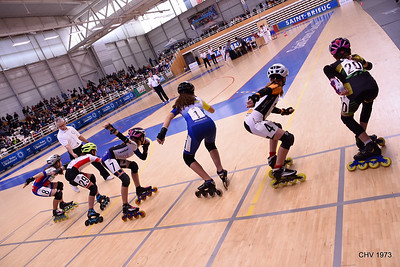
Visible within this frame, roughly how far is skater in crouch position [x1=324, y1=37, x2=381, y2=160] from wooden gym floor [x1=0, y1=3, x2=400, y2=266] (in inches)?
16.0

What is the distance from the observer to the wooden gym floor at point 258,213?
2.87m

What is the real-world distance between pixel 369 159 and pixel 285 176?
1138 millimetres

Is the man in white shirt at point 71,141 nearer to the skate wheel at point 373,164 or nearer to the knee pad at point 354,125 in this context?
the knee pad at point 354,125

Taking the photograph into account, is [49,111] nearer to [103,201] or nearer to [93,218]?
[103,201]

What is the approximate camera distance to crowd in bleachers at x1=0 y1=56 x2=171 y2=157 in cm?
2167

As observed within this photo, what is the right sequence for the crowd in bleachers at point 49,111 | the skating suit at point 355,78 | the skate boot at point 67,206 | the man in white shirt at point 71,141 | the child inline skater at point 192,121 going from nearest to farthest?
the skating suit at point 355,78 → the child inline skater at point 192,121 → the skate boot at point 67,206 → the man in white shirt at point 71,141 → the crowd in bleachers at point 49,111

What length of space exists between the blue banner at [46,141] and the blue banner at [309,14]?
21576mm

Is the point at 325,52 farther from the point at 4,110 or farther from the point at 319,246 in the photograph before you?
the point at 4,110

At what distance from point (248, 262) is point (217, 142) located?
13.7 ft

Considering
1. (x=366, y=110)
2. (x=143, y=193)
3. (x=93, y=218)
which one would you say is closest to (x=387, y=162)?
(x=366, y=110)

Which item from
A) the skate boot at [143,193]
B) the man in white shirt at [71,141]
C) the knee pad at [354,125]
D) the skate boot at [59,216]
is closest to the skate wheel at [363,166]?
the knee pad at [354,125]

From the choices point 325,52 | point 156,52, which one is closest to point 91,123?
point 325,52

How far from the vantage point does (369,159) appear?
3.68 meters

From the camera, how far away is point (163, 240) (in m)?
4.16
